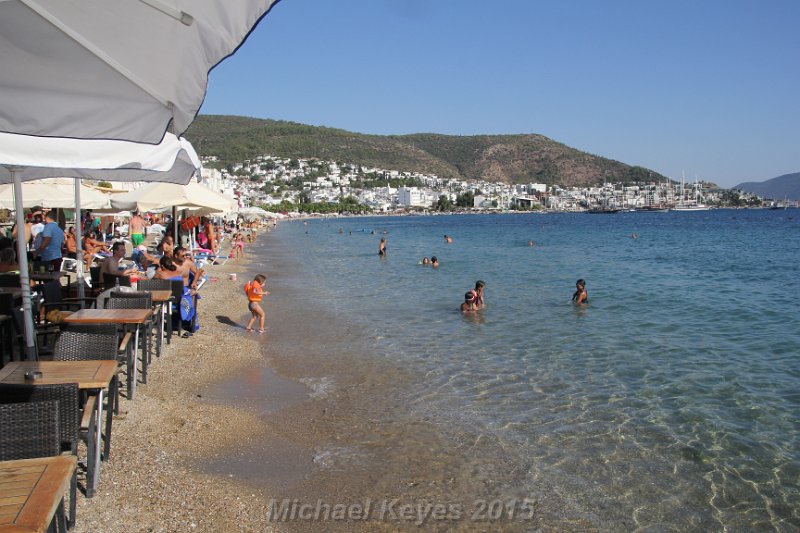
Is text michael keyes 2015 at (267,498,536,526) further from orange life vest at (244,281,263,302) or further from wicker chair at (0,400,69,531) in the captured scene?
orange life vest at (244,281,263,302)

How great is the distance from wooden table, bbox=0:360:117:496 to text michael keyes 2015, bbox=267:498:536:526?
123cm

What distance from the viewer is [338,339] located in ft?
35.6

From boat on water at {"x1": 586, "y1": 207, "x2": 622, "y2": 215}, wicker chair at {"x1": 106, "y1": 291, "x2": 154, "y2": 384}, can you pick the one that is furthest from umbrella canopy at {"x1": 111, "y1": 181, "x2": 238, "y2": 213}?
boat on water at {"x1": 586, "y1": 207, "x2": 622, "y2": 215}

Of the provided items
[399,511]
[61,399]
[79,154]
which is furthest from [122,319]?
[399,511]

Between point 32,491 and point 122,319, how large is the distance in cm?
347

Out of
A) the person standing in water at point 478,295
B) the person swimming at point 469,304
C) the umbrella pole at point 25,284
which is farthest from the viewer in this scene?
the person standing in water at point 478,295

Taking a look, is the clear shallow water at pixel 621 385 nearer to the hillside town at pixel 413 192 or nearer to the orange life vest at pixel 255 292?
the orange life vest at pixel 255 292

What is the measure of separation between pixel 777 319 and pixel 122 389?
12.8 metres

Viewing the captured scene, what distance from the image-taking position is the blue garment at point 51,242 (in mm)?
10531

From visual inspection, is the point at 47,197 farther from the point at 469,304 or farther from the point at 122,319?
the point at 469,304

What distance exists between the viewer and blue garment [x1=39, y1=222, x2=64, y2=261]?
1053 cm

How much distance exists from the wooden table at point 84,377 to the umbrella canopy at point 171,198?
687 cm

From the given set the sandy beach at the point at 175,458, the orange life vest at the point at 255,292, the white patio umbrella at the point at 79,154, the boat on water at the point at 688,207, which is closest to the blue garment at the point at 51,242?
the orange life vest at the point at 255,292

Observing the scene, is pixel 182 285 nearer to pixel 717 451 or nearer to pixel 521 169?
pixel 717 451
